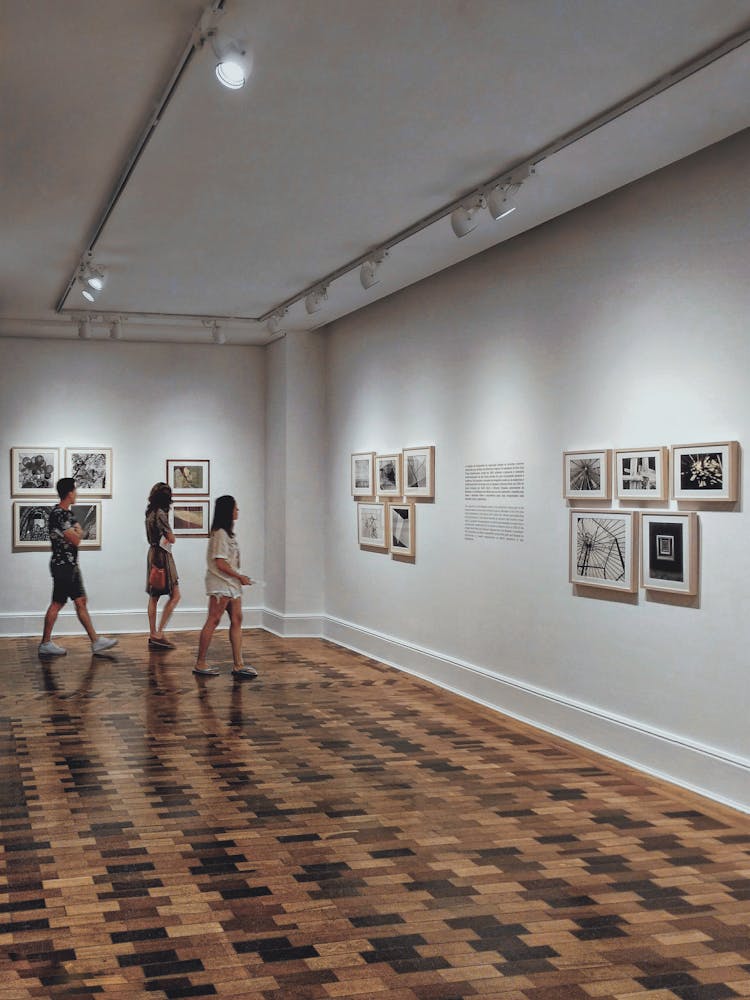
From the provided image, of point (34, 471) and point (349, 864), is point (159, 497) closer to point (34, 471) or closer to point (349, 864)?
point (34, 471)

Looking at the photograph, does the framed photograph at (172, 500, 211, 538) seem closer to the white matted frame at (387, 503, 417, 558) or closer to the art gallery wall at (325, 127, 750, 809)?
the art gallery wall at (325, 127, 750, 809)

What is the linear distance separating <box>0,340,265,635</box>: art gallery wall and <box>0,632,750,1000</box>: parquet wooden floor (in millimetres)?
5796

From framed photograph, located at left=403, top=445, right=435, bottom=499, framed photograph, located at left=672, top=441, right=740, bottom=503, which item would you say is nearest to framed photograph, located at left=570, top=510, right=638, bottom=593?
framed photograph, located at left=672, top=441, right=740, bottom=503

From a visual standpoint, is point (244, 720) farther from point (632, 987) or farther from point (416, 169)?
point (632, 987)

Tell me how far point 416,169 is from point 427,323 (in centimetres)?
378

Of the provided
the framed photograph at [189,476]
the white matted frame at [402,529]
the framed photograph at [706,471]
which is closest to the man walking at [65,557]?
the framed photograph at [189,476]

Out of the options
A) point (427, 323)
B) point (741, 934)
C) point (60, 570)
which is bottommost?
point (741, 934)

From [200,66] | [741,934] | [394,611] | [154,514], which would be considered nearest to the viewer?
[741,934]

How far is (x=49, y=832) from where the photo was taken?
614 cm

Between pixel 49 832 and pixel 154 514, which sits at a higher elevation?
pixel 154 514

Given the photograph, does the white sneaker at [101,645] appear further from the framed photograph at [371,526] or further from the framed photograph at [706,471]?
the framed photograph at [706,471]

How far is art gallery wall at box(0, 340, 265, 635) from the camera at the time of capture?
14961 mm

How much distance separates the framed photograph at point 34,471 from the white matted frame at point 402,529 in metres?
5.22

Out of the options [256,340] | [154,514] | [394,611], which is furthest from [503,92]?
[256,340]
